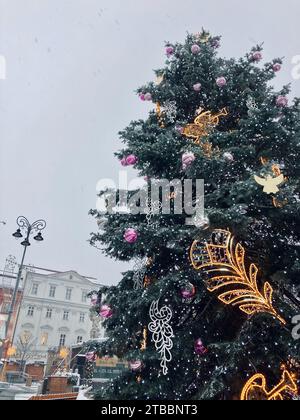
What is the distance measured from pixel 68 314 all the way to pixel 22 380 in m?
22.4

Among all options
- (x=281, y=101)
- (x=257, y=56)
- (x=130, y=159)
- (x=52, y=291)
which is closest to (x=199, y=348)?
(x=130, y=159)

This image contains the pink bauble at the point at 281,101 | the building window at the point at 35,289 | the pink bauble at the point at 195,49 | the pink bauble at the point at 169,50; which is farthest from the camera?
the building window at the point at 35,289

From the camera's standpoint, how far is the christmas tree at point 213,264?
4.62m

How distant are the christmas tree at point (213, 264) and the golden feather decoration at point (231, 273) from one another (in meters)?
0.02

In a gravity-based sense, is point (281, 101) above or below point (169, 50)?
below

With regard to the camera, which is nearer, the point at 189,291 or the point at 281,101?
the point at 189,291

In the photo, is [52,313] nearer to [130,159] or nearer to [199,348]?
[130,159]

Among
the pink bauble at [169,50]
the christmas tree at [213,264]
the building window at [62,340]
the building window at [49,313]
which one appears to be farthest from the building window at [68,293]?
the pink bauble at [169,50]

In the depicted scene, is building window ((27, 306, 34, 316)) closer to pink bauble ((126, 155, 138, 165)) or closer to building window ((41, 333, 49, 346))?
building window ((41, 333, 49, 346))

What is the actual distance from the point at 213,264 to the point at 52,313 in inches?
1645

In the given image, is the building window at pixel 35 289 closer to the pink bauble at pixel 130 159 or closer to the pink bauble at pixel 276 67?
the pink bauble at pixel 130 159

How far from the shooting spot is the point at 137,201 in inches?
255

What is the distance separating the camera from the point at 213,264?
4.85 m
